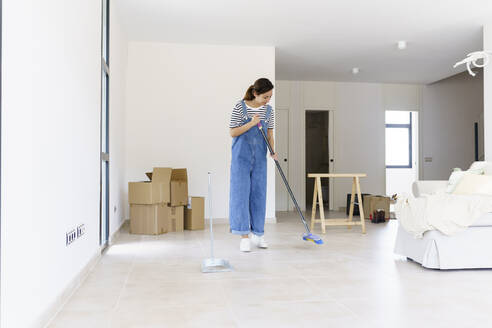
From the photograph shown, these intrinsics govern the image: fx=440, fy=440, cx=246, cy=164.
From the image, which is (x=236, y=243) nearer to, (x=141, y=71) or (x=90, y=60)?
(x=90, y=60)

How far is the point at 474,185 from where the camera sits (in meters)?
3.78

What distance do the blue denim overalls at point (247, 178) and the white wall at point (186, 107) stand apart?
225 cm

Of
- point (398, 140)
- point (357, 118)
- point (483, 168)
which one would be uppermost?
point (357, 118)

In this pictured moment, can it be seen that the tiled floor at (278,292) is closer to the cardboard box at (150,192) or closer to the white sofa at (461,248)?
the white sofa at (461,248)

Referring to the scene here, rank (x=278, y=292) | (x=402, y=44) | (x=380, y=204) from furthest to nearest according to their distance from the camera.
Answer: (x=380, y=204) < (x=402, y=44) < (x=278, y=292)

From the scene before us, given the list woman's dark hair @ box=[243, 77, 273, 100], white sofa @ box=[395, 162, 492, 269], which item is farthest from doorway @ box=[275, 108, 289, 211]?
white sofa @ box=[395, 162, 492, 269]

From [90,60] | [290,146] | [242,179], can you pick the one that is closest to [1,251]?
[90,60]

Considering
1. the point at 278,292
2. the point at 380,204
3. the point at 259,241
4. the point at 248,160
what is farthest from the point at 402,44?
the point at 278,292

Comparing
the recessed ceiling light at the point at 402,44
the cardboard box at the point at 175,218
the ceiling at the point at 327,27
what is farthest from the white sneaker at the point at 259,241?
the recessed ceiling light at the point at 402,44

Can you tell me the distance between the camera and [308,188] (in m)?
10.9

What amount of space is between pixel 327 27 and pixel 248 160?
249 cm

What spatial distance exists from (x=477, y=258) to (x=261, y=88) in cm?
203

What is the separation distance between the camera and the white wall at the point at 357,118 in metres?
8.63

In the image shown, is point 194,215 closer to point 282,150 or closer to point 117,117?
point 117,117
